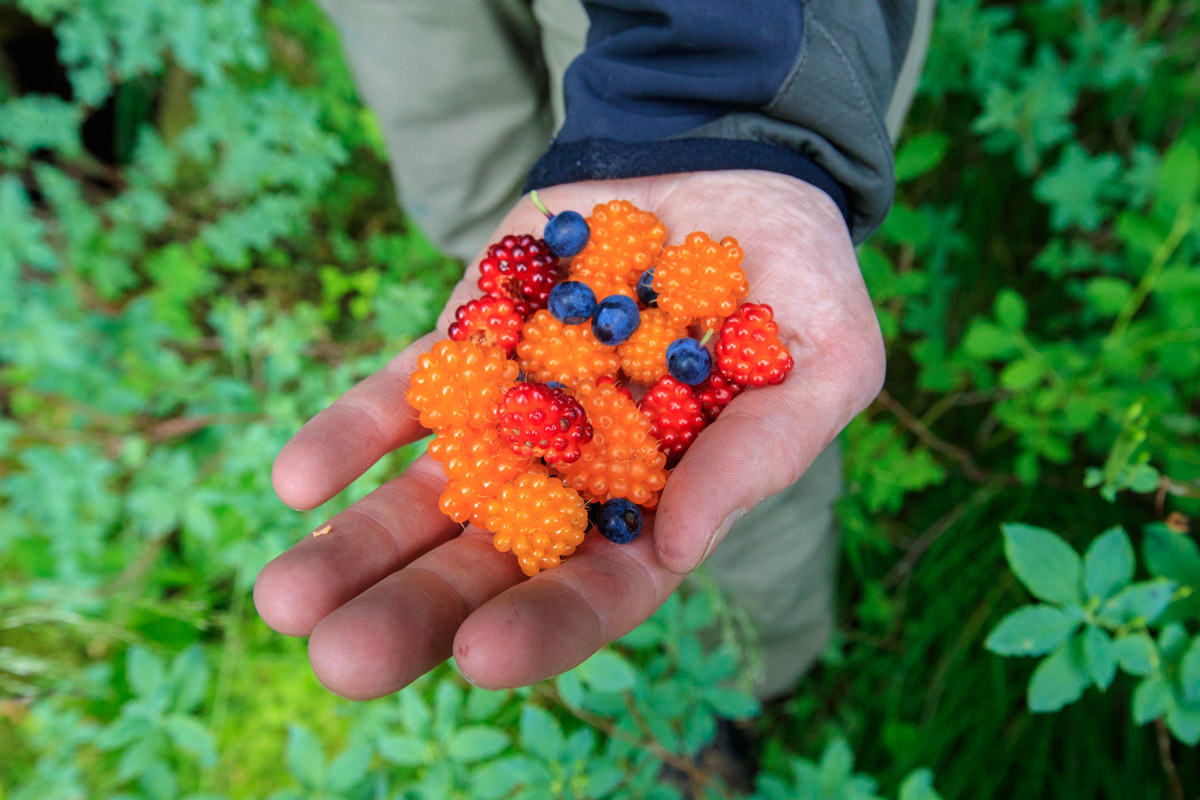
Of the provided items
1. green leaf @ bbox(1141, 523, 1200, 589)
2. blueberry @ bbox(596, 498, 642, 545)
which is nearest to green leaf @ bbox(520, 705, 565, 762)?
blueberry @ bbox(596, 498, 642, 545)

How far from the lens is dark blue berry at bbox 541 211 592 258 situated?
1853 mm

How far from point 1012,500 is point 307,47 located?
4.14m

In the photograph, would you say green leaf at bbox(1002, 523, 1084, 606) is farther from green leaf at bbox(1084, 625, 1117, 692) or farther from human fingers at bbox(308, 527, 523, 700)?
human fingers at bbox(308, 527, 523, 700)

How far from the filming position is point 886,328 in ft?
8.69

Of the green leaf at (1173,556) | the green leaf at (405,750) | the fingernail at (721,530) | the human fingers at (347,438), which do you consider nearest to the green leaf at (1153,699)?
the green leaf at (1173,556)

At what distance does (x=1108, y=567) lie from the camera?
1.50 m

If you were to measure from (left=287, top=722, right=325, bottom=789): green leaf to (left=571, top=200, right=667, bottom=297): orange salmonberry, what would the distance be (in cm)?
133

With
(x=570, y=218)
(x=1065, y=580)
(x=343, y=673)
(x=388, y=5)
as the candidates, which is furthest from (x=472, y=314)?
Answer: (x=1065, y=580)

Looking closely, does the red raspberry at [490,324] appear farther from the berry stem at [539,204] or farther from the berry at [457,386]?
the berry stem at [539,204]

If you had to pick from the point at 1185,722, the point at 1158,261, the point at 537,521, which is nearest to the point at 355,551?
the point at 537,521

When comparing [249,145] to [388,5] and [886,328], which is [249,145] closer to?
[388,5]

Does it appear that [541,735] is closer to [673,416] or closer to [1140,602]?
[673,416]

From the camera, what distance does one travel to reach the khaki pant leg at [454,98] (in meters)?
2.47

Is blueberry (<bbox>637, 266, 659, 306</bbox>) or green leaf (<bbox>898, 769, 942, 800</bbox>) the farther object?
blueberry (<bbox>637, 266, 659, 306</bbox>)
